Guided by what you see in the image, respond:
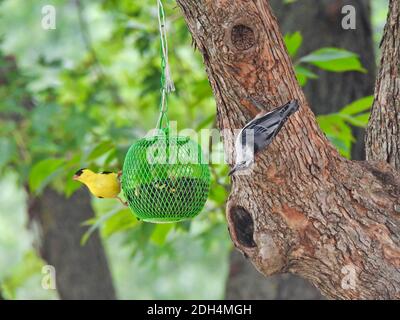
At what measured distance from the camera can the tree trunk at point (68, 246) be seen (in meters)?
5.47

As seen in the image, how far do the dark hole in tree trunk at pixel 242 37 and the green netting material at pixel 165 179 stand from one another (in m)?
0.64

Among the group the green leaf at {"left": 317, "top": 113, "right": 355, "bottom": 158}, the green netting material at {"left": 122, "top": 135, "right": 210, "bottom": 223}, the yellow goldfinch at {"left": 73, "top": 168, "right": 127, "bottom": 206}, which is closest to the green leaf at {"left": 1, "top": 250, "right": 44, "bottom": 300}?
the yellow goldfinch at {"left": 73, "top": 168, "right": 127, "bottom": 206}

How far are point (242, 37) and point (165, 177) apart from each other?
790mm

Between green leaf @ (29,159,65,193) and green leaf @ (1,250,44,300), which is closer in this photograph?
green leaf @ (29,159,65,193)

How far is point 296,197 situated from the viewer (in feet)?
8.78

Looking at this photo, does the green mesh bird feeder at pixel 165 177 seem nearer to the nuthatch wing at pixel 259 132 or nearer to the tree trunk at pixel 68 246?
the nuthatch wing at pixel 259 132

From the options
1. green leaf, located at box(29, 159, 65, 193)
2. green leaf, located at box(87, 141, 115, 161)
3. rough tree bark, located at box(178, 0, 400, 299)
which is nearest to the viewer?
rough tree bark, located at box(178, 0, 400, 299)

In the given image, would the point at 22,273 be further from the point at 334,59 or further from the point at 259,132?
the point at 259,132

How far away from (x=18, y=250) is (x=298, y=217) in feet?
36.1

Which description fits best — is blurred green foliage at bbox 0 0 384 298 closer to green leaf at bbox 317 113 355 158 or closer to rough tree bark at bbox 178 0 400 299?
green leaf at bbox 317 113 355 158

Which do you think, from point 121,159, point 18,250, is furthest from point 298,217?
point 18,250

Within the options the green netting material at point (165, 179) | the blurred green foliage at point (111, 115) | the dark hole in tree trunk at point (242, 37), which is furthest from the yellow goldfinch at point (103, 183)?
the dark hole in tree trunk at point (242, 37)

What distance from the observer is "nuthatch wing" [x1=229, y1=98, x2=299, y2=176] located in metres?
2.46
